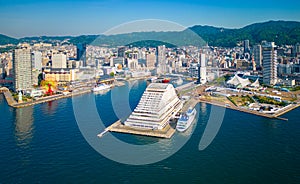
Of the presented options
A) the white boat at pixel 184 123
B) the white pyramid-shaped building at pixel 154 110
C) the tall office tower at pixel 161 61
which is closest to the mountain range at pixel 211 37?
the tall office tower at pixel 161 61

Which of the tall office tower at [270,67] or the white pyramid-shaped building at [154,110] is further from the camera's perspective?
the tall office tower at [270,67]

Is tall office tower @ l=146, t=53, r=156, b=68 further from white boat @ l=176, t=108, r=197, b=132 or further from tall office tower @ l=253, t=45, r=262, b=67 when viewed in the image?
white boat @ l=176, t=108, r=197, b=132

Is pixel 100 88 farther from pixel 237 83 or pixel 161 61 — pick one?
pixel 161 61

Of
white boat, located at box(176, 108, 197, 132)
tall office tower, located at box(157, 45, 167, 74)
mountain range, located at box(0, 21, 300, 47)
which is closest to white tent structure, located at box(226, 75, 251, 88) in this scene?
tall office tower, located at box(157, 45, 167, 74)

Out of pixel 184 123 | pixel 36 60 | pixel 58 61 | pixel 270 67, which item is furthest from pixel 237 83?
pixel 36 60

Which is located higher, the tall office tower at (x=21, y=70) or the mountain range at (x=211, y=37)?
the mountain range at (x=211, y=37)

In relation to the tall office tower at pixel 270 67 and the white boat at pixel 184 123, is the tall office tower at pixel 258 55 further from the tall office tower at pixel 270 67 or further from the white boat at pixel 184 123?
the white boat at pixel 184 123

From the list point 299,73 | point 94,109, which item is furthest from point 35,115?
point 299,73

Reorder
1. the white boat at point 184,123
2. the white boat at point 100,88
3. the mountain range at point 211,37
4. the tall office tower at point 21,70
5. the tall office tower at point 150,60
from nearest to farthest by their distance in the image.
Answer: the white boat at point 184,123
the tall office tower at point 21,70
the white boat at point 100,88
the tall office tower at point 150,60
the mountain range at point 211,37
